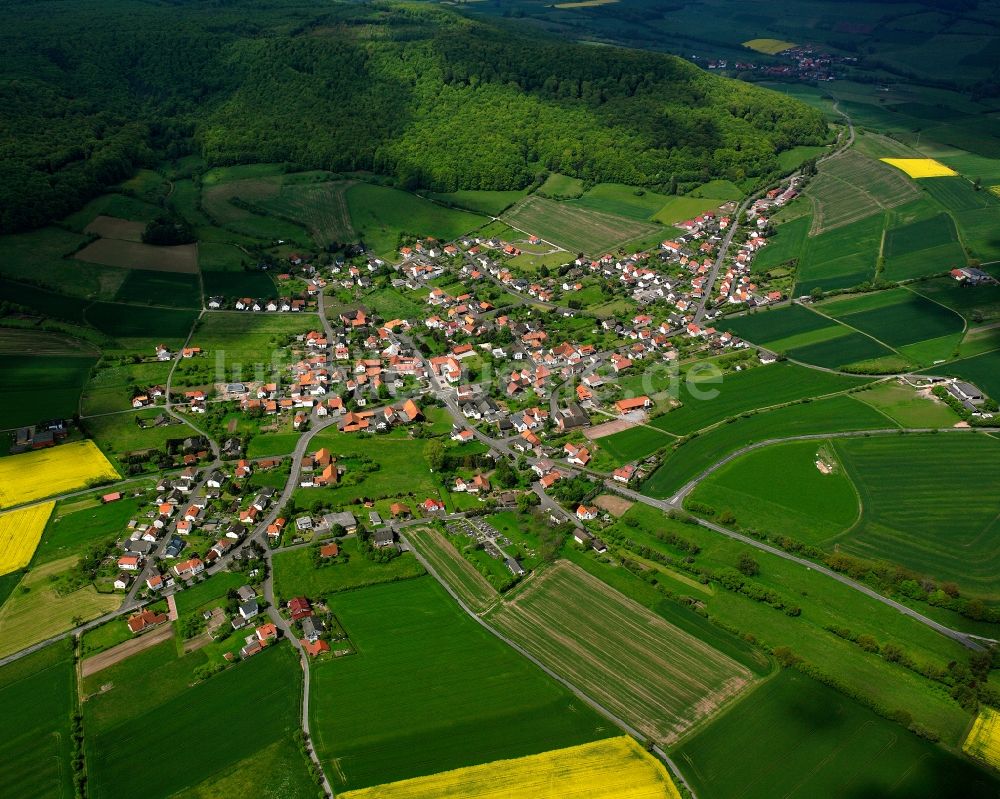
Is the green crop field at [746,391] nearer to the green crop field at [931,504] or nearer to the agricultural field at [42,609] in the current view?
the green crop field at [931,504]

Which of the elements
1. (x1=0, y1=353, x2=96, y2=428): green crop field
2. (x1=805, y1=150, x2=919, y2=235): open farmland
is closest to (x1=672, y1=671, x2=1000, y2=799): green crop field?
(x1=0, y1=353, x2=96, y2=428): green crop field

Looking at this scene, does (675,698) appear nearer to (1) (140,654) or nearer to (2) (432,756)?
(2) (432,756)

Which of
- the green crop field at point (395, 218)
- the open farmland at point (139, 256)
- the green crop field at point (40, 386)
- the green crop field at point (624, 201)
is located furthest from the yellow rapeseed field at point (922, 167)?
the green crop field at point (40, 386)

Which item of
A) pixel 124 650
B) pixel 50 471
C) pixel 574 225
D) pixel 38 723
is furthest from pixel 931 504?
pixel 50 471

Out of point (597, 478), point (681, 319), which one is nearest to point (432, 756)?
point (597, 478)

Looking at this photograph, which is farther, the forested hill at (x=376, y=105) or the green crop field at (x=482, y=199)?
the forested hill at (x=376, y=105)
